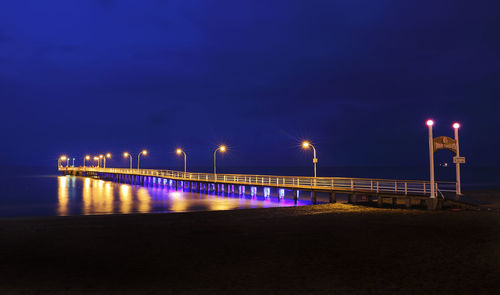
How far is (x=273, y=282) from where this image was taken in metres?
8.08

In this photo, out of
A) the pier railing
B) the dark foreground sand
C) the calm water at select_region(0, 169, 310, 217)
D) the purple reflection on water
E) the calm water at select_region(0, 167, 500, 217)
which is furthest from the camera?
the calm water at select_region(0, 167, 500, 217)

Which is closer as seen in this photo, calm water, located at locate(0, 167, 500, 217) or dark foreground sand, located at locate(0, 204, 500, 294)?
dark foreground sand, located at locate(0, 204, 500, 294)

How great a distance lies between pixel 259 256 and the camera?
10.6 m

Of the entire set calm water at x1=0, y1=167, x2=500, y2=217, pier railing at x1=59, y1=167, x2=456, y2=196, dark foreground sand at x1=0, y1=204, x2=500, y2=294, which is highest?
pier railing at x1=59, y1=167, x2=456, y2=196

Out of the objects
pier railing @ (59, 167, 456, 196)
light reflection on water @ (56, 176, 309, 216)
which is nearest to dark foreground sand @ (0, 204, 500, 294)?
pier railing @ (59, 167, 456, 196)

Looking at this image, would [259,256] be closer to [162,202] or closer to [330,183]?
→ [330,183]

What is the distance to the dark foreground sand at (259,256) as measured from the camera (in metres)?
7.89

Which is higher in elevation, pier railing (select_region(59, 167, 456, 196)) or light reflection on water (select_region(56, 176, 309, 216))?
pier railing (select_region(59, 167, 456, 196))

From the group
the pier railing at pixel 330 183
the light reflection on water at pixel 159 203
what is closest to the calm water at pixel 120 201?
the light reflection on water at pixel 159 203

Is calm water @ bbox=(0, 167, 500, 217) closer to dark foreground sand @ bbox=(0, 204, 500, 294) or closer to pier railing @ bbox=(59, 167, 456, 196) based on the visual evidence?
pier railing @ bbox=(59, 167, 456, 196)

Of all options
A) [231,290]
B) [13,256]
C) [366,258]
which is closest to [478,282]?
[366,258]

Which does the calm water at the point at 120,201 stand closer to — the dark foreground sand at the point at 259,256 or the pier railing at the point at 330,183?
the pier railing at the point at 330,183

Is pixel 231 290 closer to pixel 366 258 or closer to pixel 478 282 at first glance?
pixel 366 258

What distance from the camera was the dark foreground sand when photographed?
789 centimetres
